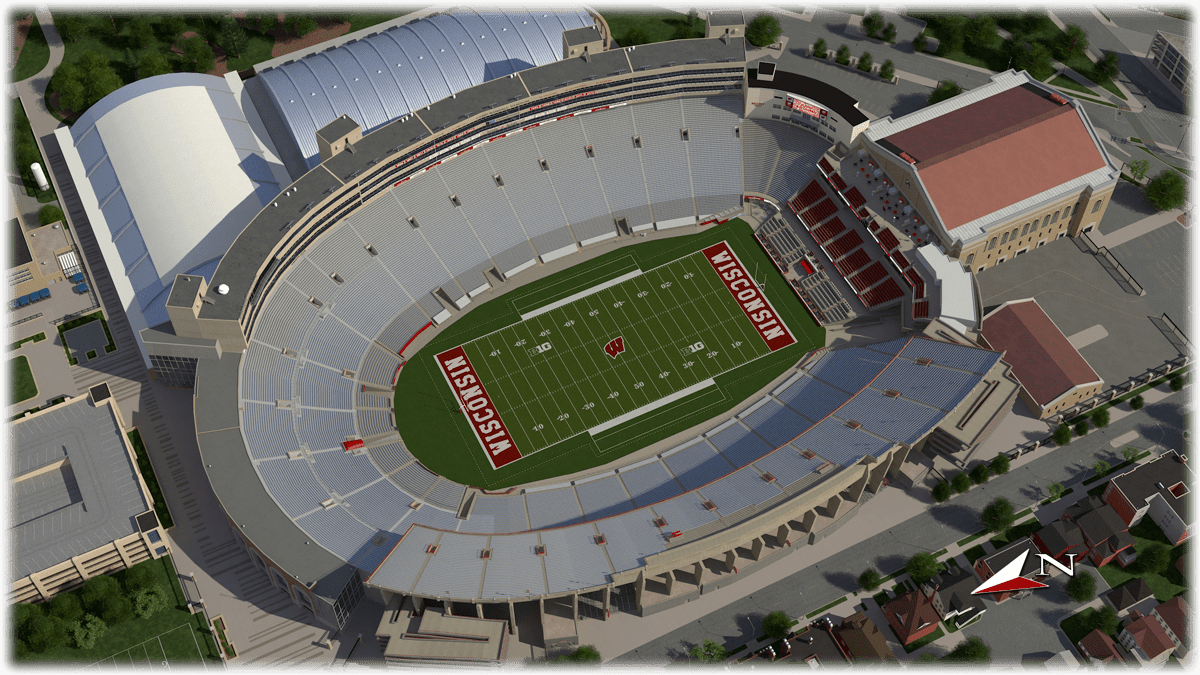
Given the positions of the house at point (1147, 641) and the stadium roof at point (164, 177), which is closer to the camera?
the house at point (1147, 641)

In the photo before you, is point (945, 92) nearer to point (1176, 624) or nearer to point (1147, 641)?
point (1176, 624)

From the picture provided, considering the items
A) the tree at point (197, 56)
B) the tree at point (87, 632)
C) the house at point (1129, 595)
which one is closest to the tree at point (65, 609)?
the tree at point (87, 632)

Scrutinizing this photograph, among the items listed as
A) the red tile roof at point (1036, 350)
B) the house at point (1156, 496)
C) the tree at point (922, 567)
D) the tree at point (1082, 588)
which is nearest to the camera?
the tree at point (1082, 588)

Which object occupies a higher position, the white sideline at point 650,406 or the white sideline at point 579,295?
the white sideline at point 579,295

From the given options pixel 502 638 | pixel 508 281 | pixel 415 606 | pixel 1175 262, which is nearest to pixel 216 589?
pixel 415 606

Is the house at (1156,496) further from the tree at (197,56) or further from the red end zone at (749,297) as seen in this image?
the tree at (197,56)

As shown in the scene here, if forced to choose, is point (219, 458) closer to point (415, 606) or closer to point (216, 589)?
point (216, 589)
